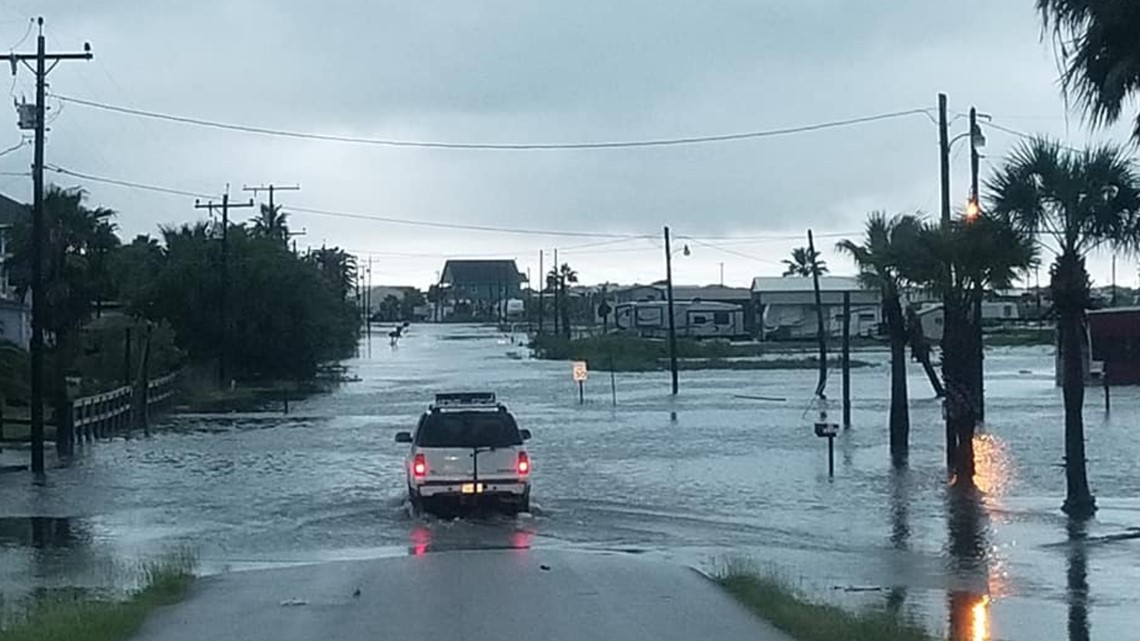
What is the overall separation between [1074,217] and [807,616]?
14430mm

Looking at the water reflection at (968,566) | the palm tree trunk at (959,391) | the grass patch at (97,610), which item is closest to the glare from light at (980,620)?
the water reflection at (968,566)

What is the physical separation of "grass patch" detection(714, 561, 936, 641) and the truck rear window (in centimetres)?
847

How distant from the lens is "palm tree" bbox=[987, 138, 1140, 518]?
88.8 ft

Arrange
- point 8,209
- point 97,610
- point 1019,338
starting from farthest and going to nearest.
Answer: point 1019,338
point 8,209
point 97,610

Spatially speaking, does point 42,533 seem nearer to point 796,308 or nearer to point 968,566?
point 968,566

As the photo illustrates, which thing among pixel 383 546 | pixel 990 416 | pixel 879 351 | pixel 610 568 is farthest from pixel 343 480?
pixel 879 351

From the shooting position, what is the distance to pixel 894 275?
114 feet

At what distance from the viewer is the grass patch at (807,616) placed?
1372cm

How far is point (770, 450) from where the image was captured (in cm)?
4094

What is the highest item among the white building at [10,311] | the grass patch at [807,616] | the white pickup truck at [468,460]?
the white building at [10,311]

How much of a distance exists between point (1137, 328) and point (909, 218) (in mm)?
34368

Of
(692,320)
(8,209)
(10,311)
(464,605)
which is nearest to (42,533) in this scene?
(464,605)

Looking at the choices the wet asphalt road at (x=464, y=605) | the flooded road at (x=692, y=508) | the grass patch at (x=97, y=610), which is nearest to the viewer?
the grass patch at (x=97, y=610)

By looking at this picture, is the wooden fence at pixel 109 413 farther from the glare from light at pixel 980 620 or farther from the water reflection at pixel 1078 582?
the glare from light at pixel 980 620
